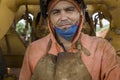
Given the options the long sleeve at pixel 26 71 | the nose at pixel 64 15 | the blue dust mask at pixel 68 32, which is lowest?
the long sleeve at pixel 26 71

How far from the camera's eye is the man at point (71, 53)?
3.16 meters

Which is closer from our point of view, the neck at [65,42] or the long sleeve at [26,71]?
the neck at [65,42]

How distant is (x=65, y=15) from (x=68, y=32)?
12 centimetres

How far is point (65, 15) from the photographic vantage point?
10.3 feet

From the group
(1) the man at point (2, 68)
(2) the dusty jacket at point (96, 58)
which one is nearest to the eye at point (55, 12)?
(2) the dusty jacket at point (96, 58)

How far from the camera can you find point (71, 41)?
3.24 metres

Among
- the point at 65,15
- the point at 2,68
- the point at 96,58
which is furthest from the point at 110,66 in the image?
the point at 2,68

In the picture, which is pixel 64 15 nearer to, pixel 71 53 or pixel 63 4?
pixel 63 4

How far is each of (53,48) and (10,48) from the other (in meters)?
1.41

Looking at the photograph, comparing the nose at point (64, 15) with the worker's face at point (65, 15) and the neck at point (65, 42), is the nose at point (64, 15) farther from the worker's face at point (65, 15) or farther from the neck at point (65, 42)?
the neck at point (65, 42)

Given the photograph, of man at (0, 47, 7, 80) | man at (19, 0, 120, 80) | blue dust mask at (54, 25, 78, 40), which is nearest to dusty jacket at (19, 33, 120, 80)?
man at (19, 0, 120, 80)

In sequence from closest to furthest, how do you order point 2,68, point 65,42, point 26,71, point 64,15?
point 64,15
point 65,42
point 26,71
point 2,68

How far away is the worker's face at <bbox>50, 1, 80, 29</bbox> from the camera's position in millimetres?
3150

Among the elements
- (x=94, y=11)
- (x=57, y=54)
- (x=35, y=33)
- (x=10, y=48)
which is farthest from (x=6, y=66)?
(x=57, y=54)
